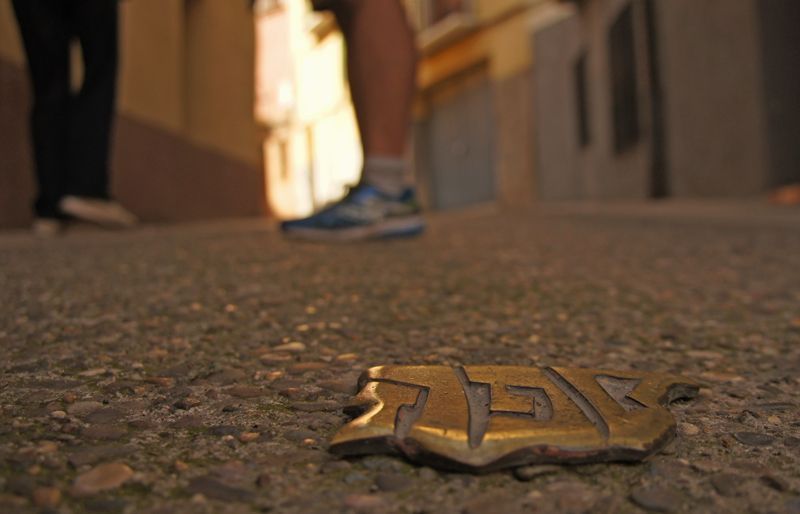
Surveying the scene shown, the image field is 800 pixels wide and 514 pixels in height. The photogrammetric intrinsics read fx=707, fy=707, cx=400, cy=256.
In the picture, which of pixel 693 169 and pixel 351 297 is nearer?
pixel 351 297

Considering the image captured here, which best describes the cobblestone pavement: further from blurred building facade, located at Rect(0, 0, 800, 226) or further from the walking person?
blurred building facade, located at Rect(0, 0, 800, 226)

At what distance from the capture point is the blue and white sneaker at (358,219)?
1.92 m

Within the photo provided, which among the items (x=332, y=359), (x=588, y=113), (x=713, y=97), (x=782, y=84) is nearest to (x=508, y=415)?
(x=332, y=359)

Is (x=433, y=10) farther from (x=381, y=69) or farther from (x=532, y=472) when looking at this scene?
(x=532, y=472)

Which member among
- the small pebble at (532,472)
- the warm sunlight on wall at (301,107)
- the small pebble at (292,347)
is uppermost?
the warm sunlight on wall at (301,107)

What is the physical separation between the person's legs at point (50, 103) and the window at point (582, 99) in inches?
261

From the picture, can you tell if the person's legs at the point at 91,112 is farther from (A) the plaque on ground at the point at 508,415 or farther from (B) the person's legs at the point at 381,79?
(A) the plaque on ground at the point at 508,415

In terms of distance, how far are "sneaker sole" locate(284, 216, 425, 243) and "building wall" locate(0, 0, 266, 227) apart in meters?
2.25

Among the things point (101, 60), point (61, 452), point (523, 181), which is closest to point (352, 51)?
point (101, 60)

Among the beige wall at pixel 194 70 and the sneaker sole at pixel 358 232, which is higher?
the beige wall at pixel 194 70

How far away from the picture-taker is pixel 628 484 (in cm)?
54

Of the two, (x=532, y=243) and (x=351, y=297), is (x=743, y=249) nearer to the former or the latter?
(x=532, y=243)

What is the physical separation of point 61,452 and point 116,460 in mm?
49

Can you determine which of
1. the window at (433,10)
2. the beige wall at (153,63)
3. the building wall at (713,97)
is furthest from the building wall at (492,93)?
the beige wall at (153,63)
